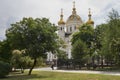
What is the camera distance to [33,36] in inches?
1524

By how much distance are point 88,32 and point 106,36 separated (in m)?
22.5

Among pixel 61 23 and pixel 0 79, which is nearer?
pixel 0 79

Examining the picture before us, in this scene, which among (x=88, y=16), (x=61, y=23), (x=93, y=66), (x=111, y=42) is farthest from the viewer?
(x=61, y=23)

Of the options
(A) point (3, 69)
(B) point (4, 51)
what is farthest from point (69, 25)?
(A) point (3, 69)

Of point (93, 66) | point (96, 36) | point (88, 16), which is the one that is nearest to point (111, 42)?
point (93, 66)

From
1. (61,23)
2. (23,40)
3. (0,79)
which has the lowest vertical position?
(0,79)

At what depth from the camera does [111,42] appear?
4609 centimetres

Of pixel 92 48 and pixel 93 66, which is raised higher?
pixel 92 48

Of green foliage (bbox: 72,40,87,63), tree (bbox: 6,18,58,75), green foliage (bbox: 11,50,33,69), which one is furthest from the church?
tree (bbox: 6,18,58,75)

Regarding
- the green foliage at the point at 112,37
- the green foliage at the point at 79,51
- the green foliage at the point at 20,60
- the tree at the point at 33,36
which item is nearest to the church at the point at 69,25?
the green foliage at the point at 79,51

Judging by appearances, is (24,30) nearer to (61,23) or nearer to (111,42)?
(111,42)

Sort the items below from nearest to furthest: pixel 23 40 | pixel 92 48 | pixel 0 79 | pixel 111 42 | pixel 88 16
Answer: pixel 0 79, pixel 23 40, pixel 111 42, pixel 92 48, pixel 88 16

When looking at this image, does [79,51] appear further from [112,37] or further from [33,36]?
[33,36]

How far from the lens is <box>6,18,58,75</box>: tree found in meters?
38.5
